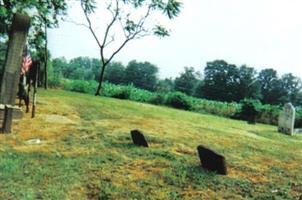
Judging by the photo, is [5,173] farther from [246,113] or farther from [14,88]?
[246,113]

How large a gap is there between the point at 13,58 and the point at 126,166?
525 cm

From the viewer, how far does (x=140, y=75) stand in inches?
3219

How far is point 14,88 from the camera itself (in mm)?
11305

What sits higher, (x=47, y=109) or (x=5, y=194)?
(x=47, y=109)

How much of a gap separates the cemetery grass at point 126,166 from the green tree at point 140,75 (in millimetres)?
68990

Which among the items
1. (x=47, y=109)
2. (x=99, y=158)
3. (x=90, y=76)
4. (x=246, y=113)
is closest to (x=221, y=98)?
(x=90, y=76)

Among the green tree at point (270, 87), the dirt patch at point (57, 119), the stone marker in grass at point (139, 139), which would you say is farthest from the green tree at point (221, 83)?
the stone marker in grass at point (139, 139)

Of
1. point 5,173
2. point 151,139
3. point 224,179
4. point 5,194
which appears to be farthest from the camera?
point 151,139

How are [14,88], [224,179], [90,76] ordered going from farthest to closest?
[90,76]
[14,88]
[224,179]

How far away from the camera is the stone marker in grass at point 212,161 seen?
25.4ft

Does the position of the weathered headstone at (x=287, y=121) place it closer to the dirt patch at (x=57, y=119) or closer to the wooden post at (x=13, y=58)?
the dirt patch at (x=57, y=119)

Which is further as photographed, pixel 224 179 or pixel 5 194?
pixel 224 179

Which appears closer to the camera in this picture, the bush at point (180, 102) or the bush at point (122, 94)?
the bush at point (180, 102)

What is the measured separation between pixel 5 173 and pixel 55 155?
1484mm
